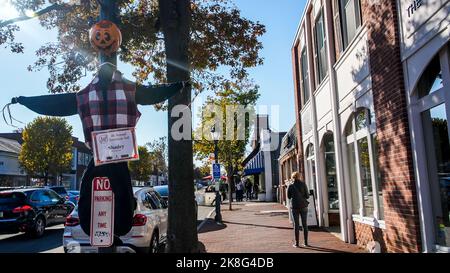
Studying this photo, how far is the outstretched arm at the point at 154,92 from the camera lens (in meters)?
3.68

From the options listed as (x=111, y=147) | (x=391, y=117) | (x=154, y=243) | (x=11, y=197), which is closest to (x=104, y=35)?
(x=111, y=147)

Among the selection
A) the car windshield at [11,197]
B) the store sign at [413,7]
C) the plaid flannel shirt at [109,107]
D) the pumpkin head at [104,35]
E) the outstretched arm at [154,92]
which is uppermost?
the store sign at [413,7]

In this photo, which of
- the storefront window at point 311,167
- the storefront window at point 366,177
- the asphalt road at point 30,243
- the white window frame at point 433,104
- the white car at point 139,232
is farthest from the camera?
the storefront window at point 311,167

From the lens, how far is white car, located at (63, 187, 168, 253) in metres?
7.12

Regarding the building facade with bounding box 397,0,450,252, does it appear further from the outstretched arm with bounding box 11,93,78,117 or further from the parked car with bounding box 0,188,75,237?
the parked car with bounding box 0,188,75,237

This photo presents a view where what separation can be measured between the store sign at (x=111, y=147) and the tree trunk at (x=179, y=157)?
2805 millimetres

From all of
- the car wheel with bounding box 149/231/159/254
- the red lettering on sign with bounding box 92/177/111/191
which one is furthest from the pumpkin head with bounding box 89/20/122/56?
the car wheel with bounding box 149/231/159/254

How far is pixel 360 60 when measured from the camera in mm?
8469

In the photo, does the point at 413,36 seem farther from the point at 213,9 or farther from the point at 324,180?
the point at 324,180

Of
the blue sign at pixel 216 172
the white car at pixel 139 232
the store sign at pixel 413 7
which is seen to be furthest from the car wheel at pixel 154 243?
the blue sign at pixel 216 172

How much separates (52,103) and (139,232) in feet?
14.3

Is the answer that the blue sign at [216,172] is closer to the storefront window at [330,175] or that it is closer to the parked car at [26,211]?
the storefront window at [330,175]

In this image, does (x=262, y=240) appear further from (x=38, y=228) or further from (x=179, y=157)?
(x=38, y=228)

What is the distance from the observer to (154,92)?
370 centimetres
